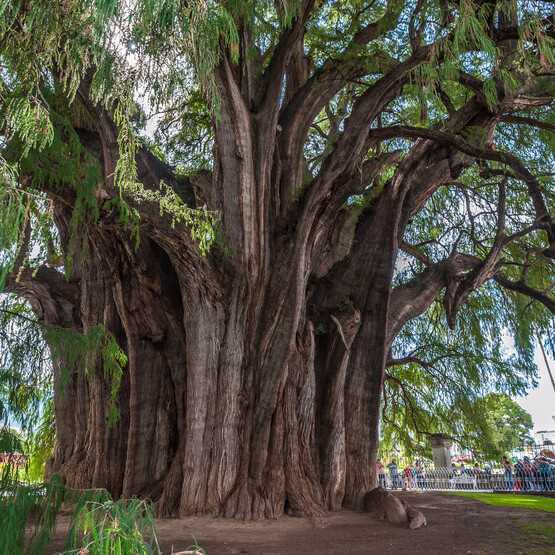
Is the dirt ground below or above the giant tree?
below

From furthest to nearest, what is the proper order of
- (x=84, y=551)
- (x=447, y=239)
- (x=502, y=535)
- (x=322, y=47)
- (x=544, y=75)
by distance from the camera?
(x=447, y=239)
(x=322, y=47)
(x=544, y=75)
(x=502, y=535)
(x=84, y=551)

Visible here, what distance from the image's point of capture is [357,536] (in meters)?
4.29

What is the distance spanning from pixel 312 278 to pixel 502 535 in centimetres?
344

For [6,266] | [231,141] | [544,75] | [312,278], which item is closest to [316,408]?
[312,278]

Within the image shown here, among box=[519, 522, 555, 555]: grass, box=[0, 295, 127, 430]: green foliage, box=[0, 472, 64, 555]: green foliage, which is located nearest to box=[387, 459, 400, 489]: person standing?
box=[519, 522, 555, 555]: grass

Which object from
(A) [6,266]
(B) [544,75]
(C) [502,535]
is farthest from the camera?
(B) [544,75]

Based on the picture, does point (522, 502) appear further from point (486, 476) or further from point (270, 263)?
point (486, 476)

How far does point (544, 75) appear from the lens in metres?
5.08

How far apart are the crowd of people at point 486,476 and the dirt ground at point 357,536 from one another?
17.8 feet

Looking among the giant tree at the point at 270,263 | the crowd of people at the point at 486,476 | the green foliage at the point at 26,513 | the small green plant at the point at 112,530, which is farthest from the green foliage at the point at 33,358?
the crowd of people at the point at 486,476

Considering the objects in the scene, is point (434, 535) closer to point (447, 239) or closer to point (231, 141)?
point (231, 141)

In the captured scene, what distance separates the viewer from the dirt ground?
3723mm

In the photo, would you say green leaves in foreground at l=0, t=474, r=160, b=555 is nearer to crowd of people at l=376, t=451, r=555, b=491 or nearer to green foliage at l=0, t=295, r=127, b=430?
green foliage at l=0, t=295, r=127, b=430

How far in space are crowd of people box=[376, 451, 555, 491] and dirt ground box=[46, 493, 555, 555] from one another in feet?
17.8
